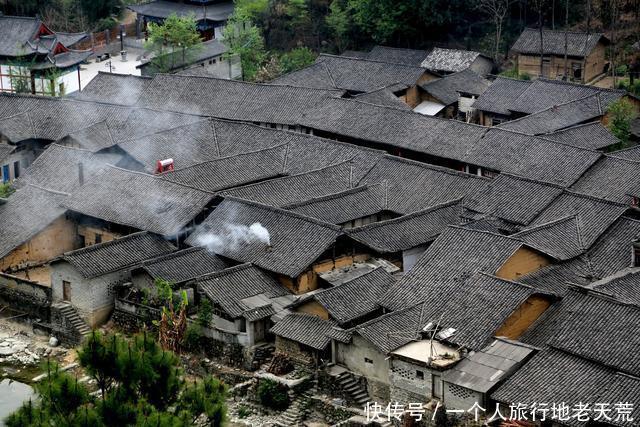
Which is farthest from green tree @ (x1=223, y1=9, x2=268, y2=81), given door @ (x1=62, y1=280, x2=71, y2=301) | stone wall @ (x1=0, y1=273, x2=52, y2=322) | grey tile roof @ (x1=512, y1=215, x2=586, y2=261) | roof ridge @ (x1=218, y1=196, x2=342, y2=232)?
grey tile roof @ (x1=512, y1=215, x2=586, y2=261)

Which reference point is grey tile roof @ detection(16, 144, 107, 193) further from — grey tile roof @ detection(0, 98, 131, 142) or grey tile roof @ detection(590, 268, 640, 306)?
grey tile roof @ detection(590, 268, 640, 306)

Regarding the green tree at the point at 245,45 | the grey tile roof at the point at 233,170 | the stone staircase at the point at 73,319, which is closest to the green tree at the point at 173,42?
the green tree at the point at 245,45

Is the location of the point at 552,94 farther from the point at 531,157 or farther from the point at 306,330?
the point at 306,330

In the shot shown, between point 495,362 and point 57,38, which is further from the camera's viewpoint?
point 57,38

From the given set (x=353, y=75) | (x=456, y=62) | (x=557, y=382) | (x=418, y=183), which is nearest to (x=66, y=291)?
(x=418, y=183)

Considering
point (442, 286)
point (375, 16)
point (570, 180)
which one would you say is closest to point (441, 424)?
point (442, 286)

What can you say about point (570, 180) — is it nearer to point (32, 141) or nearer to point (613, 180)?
point (613, 180)

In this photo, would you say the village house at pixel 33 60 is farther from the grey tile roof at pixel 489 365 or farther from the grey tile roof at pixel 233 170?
the grey tile roof at pixel 489 365
